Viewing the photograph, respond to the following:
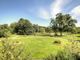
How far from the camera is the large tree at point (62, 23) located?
82500mm

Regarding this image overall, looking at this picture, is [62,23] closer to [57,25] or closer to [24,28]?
[57,25]

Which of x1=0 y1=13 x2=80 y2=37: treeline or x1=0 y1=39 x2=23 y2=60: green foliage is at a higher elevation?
x1=0 y1=13 x2=80 y2=37: treeline

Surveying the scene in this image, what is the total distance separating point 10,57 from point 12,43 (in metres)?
0.84

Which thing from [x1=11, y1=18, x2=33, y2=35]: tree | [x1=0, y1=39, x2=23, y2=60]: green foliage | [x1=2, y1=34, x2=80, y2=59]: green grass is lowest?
[x1=2, y1=34, x2=80, y2=59]: green grass

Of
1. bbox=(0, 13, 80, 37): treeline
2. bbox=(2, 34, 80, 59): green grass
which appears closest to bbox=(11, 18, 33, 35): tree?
bbox=(0, 13, 80, 37): treeline

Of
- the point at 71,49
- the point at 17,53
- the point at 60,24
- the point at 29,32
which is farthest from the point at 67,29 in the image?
the point at 17,53

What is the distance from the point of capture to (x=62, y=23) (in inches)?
3280

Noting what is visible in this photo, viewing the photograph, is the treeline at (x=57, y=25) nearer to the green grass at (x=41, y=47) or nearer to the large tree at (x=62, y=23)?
the large tree at (x=62, y=23)

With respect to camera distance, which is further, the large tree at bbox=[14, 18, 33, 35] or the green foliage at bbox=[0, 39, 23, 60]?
the large tree at bbox=[14, 18, 33, 35]

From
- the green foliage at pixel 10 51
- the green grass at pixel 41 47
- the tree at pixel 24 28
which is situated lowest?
the green grass at pixel 41 47

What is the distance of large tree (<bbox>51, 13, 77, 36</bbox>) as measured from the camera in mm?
82500

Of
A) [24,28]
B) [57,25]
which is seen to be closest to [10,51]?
[24,28]

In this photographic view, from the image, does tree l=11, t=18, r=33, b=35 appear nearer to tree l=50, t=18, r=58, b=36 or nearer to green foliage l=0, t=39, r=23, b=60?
tree l=50, t=18, r=58, b=36

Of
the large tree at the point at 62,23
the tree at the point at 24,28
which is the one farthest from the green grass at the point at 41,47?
the large tree at the point at 62,23
